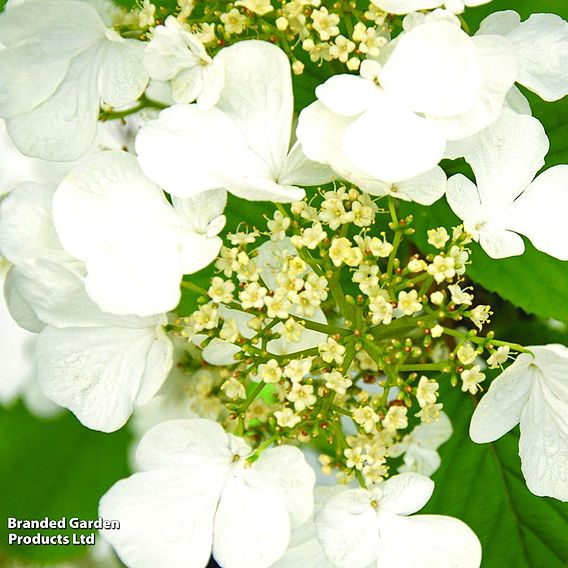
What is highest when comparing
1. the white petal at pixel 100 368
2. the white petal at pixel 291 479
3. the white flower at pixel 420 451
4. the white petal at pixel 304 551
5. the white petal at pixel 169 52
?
the white petal at pixel 169 52

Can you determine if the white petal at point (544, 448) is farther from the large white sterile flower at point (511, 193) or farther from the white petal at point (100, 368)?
the white petal at point (100, 368)

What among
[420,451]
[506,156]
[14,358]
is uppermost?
[506,156]

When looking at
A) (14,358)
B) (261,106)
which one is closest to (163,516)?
(261,106)

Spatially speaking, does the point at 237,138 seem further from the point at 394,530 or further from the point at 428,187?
the point at 394,530

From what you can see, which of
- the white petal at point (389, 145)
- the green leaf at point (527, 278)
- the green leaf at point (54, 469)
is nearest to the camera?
the white petal at point (389, 145)

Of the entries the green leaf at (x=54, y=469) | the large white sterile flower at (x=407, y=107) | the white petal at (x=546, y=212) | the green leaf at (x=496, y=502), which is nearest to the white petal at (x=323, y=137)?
the large white sterile flower at (x=407, y=107)

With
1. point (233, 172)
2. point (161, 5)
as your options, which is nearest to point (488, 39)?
point (233, 172)
